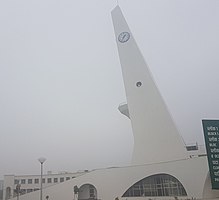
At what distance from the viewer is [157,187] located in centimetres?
3850

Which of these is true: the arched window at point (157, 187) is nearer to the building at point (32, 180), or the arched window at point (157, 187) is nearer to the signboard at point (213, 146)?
the signboard at point (213, 146)

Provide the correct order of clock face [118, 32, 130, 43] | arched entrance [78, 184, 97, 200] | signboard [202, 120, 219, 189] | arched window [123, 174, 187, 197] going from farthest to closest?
1. arched entrance [78, 184, 97, 200]
2. clock face [118, 32, 130, 43]
3. arched window [123, 174, 187, 197]
4. signboard [202, 120, 219, 189]

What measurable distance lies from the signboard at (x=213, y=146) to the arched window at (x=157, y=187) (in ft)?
43.6

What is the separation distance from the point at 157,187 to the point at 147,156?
405cm

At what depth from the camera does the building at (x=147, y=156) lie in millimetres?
35531

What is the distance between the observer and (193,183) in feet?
115

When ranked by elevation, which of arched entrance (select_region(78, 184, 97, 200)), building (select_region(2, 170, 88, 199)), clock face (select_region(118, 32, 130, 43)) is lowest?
arched entrance (select_region(78, 184, 97, 200))

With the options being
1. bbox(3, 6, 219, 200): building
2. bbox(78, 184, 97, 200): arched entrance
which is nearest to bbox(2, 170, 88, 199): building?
bbox(78, 184, 97, 200): arched entrance

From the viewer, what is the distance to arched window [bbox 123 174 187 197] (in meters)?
36.8

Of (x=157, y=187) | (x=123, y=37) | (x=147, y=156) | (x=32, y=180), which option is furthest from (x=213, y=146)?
(x=32, y=180)

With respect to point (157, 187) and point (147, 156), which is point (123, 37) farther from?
point (157, 187)

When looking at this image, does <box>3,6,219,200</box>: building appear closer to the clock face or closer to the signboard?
the clock face

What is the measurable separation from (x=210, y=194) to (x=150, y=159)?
8.34 meters

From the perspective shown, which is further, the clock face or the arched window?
the clock face
